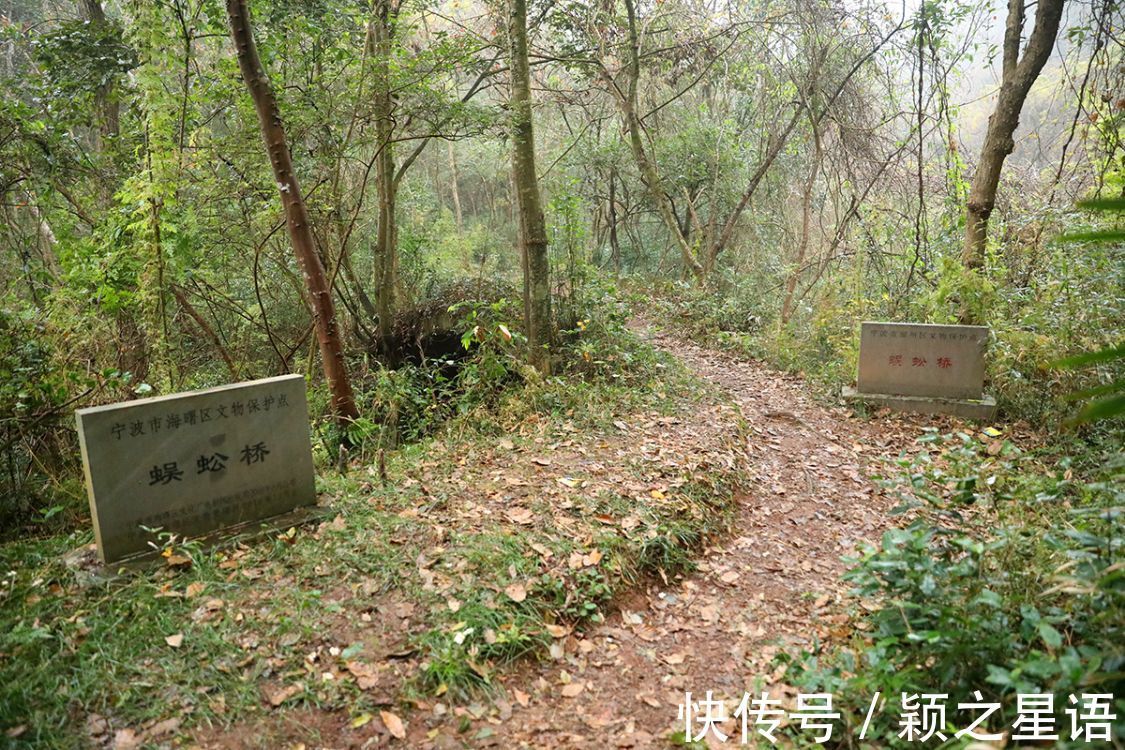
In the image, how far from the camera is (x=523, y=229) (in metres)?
7.41

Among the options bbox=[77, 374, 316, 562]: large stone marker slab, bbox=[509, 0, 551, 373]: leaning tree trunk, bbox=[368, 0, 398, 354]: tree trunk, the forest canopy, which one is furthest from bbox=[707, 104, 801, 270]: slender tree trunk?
bbox=[77, 374, 316, 562]: large stone marker slab

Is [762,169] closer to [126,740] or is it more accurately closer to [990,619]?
[990,619]

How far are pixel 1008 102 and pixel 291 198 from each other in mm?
7962

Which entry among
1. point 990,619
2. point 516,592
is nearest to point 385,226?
point 516,592

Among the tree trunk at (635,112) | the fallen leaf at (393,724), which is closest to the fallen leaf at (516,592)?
the fallen leaf at (393,724)

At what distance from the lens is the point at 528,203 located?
24.0ft

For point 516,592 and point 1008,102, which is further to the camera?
point 1008,102

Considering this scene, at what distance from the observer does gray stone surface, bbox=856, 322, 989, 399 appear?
7.15 meters

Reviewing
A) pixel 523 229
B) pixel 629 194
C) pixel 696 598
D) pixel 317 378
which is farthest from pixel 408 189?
pixel 696 598

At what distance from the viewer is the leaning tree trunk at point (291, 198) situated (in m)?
5.11

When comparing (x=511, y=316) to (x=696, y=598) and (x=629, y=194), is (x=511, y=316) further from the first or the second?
(x=629, y=194)

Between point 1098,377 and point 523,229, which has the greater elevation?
point 523,229

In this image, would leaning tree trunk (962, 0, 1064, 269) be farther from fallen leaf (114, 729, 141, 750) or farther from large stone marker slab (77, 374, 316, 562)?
fallen leaf (114, 729, 141, 750)

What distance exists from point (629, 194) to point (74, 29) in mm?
13539
